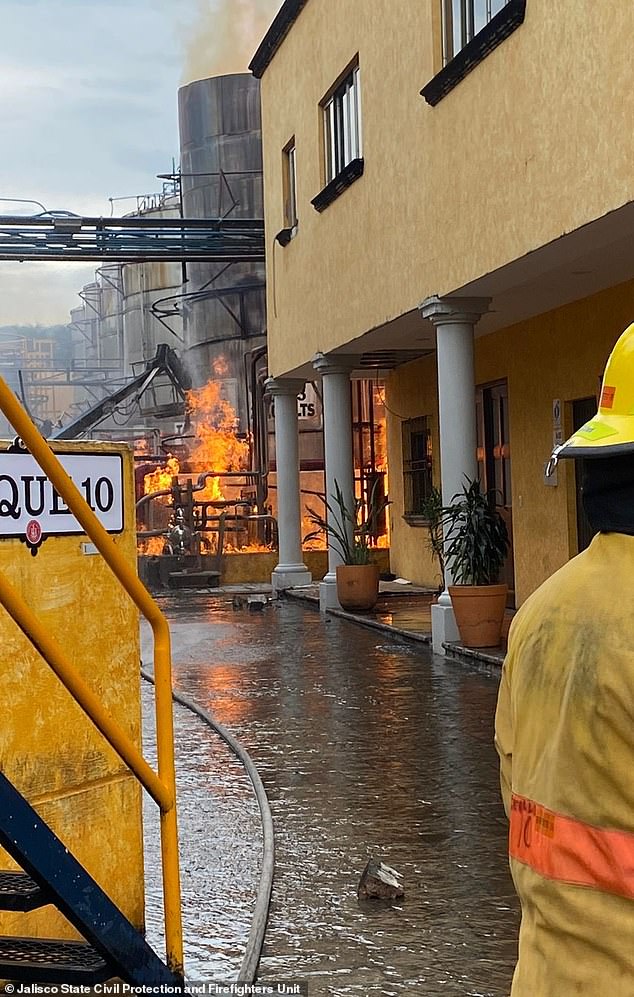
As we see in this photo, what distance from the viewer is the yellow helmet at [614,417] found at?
1.78 metres

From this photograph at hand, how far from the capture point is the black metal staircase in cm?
288

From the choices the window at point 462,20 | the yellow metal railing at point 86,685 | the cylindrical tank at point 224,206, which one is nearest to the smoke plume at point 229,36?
the cylindrical tank at point 224,206

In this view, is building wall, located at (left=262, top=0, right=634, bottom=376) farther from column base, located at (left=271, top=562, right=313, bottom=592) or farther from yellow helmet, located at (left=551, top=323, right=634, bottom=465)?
yellow helmet, located at (left=551, top=323, right=634, bottom=465)

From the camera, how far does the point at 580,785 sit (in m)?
1.76

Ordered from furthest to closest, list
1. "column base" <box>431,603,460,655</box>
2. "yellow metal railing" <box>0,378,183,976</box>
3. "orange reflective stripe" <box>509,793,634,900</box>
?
"column base" <box>431,603,460,655</box> < "yellow metal railing" <box>0,378,183,976</box> < "orange reflective stripe" <box>509,793,634,900</box>

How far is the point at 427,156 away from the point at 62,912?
9.58m

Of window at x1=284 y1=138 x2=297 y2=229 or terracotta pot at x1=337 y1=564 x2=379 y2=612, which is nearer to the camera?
terracotta pot at x1=337 y1=564 x2=379 y2=612

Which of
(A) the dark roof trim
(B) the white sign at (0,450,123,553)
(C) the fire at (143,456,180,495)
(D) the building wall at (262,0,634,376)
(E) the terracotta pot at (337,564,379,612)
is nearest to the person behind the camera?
(B) the white sign at (0,450,123,553)

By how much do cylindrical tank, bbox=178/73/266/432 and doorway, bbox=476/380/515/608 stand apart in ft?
40.0

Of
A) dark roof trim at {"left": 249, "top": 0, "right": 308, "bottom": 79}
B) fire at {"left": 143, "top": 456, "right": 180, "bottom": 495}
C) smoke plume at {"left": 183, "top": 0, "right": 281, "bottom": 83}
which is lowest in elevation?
fire at {"left": 143, "top": 456, "right": 180, "bottom": 495}

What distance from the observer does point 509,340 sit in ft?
47.9

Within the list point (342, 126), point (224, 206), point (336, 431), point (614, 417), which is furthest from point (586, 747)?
point (224, 206)

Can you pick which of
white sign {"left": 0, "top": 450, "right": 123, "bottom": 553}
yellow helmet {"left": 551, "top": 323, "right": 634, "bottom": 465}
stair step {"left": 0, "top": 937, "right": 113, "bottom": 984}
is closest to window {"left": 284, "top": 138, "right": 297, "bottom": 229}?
white sign {"left": 0, "top": 450, "right": 123, "bottom": 553}

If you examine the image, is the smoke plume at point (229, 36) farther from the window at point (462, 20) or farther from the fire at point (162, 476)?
the window at point (462, 20)
